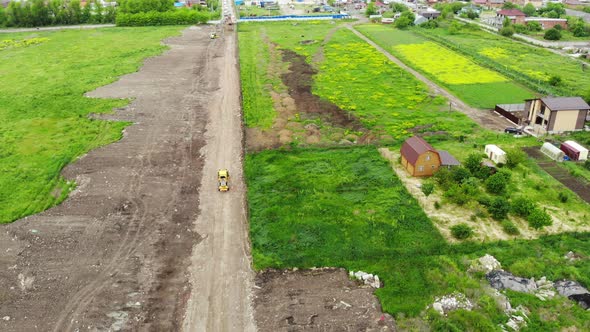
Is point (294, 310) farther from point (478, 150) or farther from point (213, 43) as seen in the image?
point (213, 43)

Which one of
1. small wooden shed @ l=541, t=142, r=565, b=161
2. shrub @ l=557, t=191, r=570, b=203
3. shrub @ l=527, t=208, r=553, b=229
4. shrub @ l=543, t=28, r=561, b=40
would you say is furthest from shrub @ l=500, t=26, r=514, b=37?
shrub @ l=527, t=208, r=553, b=229

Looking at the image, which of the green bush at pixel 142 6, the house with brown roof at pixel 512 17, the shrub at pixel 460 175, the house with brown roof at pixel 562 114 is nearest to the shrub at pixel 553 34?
the house with brown roof at pixel 512 17

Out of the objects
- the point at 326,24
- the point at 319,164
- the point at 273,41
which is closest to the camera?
the point at 319,164

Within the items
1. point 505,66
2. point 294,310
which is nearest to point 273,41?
point 505,66

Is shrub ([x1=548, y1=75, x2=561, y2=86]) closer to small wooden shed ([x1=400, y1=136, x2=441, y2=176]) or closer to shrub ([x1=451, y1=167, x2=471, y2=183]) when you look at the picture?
small wooden shed ([x1=400, y1=136, x2=441, y2=176])

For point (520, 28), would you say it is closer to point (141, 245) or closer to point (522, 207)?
point (522, 207)

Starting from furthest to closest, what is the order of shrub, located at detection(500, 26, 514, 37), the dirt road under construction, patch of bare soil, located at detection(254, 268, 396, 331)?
shrub, located at detection(500, 26, 514, 37) < the dirt road under construction < patch of bare soil, located at detection(254, 268, 396, 331)

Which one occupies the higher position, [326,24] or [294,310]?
[326,24]
